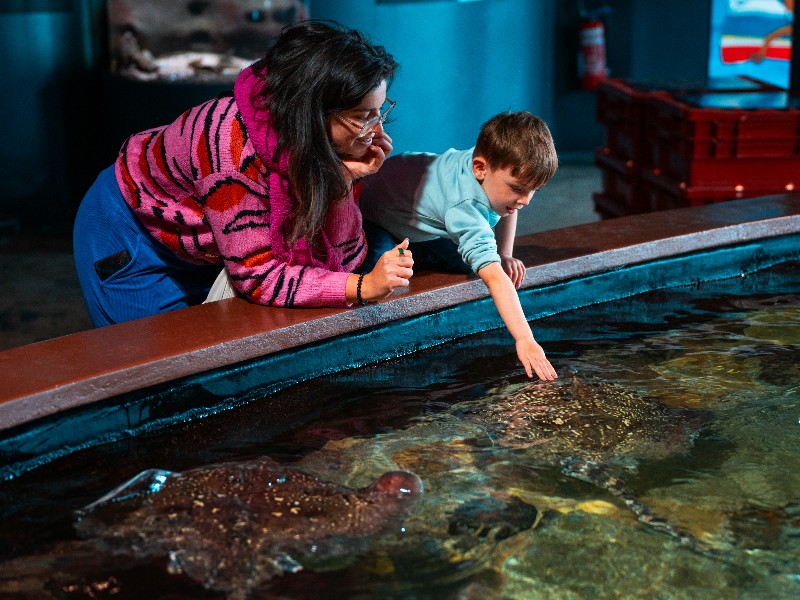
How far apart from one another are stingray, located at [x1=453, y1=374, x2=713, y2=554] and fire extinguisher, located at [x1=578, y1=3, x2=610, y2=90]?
636 centimetres

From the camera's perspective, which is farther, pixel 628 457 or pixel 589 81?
pixel 589 81

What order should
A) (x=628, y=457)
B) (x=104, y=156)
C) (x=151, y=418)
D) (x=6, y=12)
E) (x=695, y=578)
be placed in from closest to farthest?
(x=695, y=578) → (x=628, y=457) → (x=151, y=418) → (x=6, y=12) → (x=104, y=156)

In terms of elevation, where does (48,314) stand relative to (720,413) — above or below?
below

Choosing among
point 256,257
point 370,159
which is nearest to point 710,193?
point 370,159

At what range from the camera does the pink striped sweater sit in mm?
2545

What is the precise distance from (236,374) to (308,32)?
2.96ft

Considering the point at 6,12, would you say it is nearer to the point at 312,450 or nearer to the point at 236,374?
the point at 236,374

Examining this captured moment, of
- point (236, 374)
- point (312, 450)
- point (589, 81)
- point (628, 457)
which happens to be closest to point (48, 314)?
point (236, 374)

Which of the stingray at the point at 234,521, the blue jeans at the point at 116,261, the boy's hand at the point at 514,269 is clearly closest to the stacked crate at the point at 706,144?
the boy's hand at the point at 514,269

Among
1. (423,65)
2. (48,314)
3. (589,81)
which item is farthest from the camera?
(589,81)

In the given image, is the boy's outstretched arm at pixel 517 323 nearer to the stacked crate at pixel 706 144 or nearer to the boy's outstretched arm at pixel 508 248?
the boy's outstretched arm at pixel 508 248

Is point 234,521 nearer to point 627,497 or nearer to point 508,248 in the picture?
point 627,497

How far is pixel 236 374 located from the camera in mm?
2611

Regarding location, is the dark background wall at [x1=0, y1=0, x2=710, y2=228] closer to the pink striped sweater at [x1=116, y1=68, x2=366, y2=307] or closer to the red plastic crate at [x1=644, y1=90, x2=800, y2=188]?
the red plastic crate at [x1=644, y1=90, x2=800, y2=188]
